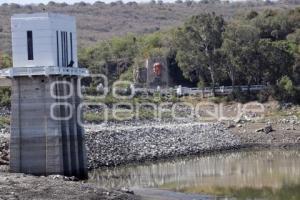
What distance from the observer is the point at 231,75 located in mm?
84125

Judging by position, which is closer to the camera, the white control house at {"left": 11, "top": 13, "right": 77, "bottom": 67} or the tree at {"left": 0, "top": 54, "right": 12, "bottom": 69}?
the white control house at {"left": 11, "top": 13, "right": 77, "bottom": 67}

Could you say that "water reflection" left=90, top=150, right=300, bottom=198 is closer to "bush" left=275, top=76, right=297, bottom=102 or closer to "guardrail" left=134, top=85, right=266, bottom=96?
"bush" left=275, top=76, right=297, bottom=102

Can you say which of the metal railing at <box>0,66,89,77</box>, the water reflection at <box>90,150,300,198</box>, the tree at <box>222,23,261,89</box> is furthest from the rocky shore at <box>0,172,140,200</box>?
the tree at <box>222,23,261,89</box>

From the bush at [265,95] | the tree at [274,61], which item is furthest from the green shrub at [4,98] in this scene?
the tree at [274,61]

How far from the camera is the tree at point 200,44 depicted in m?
85.1

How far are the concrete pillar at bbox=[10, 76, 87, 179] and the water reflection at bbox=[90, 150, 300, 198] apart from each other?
10.2 ft

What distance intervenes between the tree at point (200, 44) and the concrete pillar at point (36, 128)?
42.6 metres

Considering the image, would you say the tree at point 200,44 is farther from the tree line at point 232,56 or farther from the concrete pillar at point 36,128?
the concrete pillar at point 36,128

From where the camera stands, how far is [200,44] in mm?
86562

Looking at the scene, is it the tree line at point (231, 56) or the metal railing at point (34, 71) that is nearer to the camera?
the metal railing at point (34, 71)

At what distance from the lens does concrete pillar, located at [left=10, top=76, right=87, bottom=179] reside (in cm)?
4319

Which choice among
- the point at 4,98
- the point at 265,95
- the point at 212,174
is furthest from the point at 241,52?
the point at 212,174

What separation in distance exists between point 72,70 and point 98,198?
10.4 metres

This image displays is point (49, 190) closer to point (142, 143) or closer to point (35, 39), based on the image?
point (35, 39)
